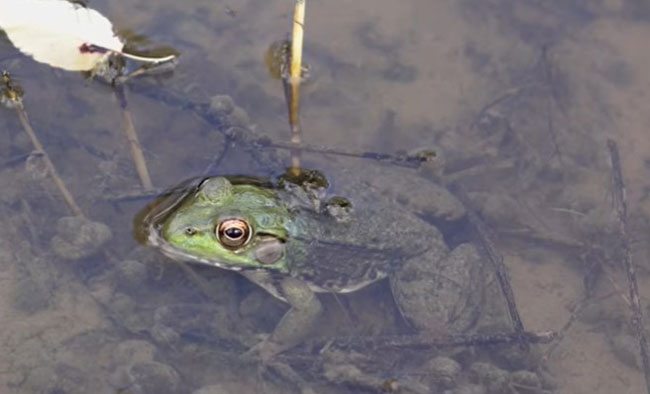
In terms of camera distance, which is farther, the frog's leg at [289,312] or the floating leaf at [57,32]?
the frog's leg at [289,312]

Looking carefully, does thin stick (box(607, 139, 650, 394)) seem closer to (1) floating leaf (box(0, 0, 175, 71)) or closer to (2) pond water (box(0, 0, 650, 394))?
(2) pond water (box(0, 0, 650, 394))

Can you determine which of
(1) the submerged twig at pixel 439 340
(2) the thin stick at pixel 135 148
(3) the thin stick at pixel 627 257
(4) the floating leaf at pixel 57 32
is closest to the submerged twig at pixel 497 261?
(1) the submerged twig at pixel 439 340

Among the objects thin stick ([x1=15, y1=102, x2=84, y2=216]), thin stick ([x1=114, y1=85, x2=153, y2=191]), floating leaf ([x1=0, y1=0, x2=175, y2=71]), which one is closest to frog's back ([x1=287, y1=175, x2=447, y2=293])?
thin stick ([x1=114, y1=85, x2=153, y2=191])

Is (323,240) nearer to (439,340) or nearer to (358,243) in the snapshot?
(358,243)

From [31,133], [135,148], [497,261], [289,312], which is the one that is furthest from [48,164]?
[497,261]

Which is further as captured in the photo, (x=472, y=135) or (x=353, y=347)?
(x=472, y=135)

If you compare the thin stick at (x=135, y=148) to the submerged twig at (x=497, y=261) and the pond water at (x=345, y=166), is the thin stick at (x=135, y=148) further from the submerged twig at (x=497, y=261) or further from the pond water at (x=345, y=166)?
the submerged twig at (x=497, y=261)

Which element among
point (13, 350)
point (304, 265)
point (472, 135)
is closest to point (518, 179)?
point (472, 135)

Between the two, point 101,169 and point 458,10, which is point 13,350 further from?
point 458,10
